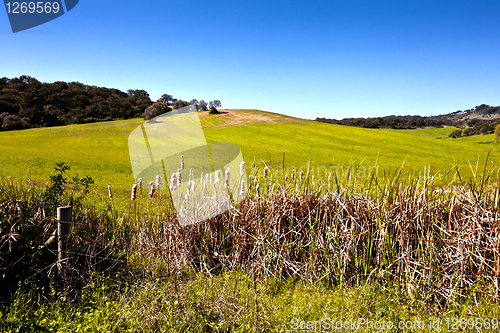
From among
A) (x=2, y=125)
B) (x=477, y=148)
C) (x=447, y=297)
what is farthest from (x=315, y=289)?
(x=2, y=125)

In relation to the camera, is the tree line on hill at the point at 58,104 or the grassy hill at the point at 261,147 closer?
the grassy hill at the point at 261,147

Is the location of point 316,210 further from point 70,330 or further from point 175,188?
point 70,330

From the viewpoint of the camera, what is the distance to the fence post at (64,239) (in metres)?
3.00

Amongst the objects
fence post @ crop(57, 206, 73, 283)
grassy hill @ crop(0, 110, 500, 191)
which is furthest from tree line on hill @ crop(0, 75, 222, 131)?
fence post @ crop(57, 206, 73, 283)

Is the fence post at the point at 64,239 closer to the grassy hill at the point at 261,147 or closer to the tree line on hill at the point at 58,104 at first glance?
the grassy hill at the point at 261,147

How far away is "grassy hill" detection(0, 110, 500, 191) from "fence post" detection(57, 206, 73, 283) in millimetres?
6530

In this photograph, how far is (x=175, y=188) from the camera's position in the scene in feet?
13.2

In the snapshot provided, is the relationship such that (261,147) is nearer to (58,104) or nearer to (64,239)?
(64,239)

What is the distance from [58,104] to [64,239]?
43233 millimetres

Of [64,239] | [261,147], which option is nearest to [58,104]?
[261,147]

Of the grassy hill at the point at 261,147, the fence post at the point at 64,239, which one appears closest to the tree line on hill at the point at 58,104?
the grassy hill at the point at 261,147

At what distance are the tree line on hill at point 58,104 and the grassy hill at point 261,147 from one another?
6346mm

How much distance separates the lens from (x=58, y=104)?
123 ft

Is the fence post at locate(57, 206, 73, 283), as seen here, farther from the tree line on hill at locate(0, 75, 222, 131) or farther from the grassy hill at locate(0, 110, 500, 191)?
the tree line on hill at locate(0, 75, 222, 131)
